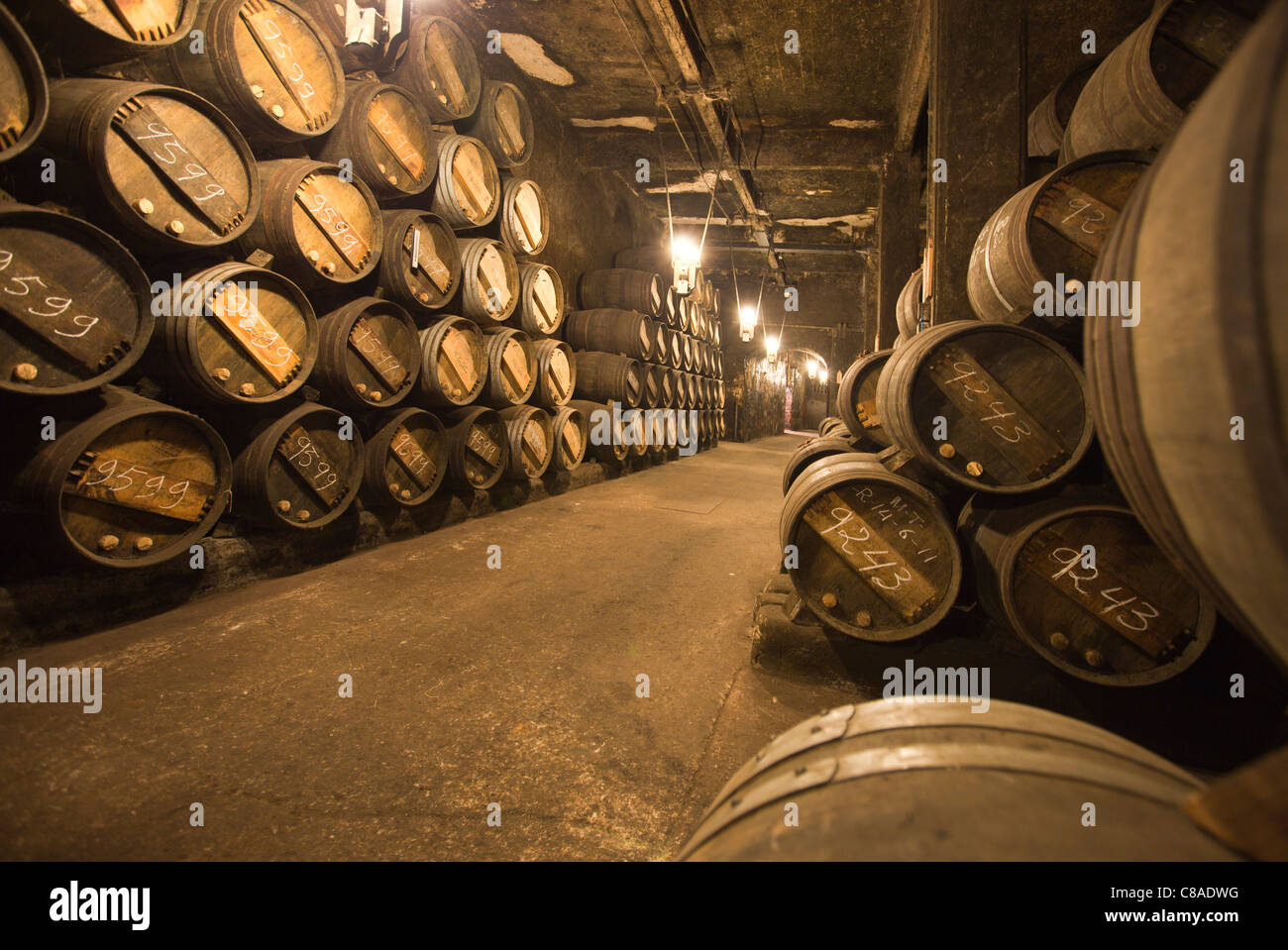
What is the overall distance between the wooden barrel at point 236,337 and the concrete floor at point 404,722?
123 cm

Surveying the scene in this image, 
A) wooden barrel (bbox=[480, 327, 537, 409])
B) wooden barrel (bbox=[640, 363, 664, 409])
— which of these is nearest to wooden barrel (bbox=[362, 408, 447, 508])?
wooden barrel (bbox=[480, 327, 537, 409])

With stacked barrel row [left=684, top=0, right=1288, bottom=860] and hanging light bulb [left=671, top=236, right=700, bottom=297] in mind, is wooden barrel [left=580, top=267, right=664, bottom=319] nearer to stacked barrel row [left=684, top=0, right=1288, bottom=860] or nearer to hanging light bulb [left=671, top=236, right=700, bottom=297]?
hanging light bulb [left=671, top=236, right=700, bottom=297]

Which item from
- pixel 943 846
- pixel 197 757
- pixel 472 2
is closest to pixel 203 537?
pixel 197 757

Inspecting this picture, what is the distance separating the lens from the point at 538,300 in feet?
19.9

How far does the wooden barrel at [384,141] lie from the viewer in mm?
3781

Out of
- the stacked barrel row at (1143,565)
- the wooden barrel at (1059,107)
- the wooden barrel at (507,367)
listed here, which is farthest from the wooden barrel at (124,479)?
the wooden barrel at (1059,107)

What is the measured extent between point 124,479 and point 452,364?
8.14ft

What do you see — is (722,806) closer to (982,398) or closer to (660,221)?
(982,398)

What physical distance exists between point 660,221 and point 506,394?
7945 millimetres

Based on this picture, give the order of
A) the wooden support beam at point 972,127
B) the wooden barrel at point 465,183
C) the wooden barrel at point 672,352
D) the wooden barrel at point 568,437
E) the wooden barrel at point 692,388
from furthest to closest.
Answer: the wooden barrel at point 692,388, the wooden barrel at point 672,352, the wooden barrel at point 568,437, the wooden barrel at point 465,183, the wooden support beam at point 972,127

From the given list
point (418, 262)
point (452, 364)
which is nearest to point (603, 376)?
point (452, 364)

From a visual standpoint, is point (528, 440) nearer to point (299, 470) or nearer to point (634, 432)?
point (299, 470)

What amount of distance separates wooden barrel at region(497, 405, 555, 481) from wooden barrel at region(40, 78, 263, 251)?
2.66 m

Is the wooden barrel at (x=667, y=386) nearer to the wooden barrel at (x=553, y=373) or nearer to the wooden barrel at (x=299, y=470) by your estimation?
the wooden barrel at (x=553, y=373)
